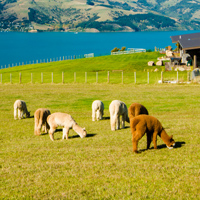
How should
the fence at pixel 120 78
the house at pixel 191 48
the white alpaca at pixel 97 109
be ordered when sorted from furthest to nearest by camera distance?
the house at pixel 191 48
the fence at pixel 120 78
the white alpaca at pixel 97 109

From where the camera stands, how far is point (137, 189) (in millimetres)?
9508

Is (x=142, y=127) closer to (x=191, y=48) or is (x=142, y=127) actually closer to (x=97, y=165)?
(x=97, y=165)

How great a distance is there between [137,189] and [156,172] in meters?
1.47

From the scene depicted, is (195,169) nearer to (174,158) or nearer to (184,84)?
(174,158)

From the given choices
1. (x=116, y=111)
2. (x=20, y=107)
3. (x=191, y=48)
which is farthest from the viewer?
(x=191, y=48)

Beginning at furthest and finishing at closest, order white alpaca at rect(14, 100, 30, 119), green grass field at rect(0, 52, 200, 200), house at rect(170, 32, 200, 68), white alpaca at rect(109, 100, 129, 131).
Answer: house at rect(170, 32, 200, 68) → white alpaca at rect(14, 100, 30, 119) → white alpaca at rect(109, 100, 129, 131) → green grass field at rect(0, 52, 200, 200)

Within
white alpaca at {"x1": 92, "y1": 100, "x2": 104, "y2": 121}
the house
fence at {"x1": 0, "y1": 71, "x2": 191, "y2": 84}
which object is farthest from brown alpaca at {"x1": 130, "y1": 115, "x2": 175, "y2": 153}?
the house

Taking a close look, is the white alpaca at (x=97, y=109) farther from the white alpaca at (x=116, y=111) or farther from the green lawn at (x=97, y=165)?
the white alpaca at (x=116, y=111)

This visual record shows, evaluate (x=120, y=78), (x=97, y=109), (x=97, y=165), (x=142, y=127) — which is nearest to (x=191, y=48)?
(x=120, y=78)

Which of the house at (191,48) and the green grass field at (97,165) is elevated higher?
the house at (191,48)

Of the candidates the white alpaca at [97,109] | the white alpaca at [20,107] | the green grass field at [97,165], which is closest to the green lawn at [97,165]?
the green grass field at [97,165]

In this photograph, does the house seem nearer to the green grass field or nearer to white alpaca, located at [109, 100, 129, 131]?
the green grass field

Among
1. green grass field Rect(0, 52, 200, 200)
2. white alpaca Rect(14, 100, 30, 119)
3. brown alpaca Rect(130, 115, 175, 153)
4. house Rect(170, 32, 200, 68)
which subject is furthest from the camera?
house Rect(170, 32, 200, 68)

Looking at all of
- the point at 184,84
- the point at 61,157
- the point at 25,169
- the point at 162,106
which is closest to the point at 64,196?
the point at 25,169
